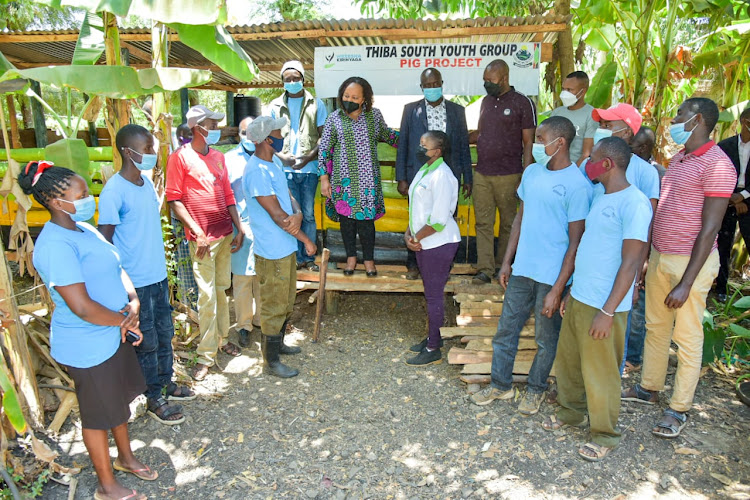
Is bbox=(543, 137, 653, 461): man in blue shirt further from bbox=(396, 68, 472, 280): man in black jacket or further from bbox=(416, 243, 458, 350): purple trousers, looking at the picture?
bbox=(396, 68, 472, 280): man in black jacket

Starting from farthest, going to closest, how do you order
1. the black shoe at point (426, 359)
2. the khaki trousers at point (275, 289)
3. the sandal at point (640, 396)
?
the black shoe at point (426, 359), the khaki trousers at point (275, 289), the sandal at point (640, 396)

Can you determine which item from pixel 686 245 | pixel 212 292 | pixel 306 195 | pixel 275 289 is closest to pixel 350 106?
pixel 306 195

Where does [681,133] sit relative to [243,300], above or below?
above

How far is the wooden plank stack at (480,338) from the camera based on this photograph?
4496 mm

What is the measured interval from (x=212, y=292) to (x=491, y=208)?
2841 mm

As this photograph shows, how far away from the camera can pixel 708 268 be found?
3584 mm

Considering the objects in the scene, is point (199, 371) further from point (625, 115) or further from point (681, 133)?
point (681, 133)

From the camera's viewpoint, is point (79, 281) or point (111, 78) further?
point (111, 78)

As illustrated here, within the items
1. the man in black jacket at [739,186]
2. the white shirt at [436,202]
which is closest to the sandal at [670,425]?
the white shirt at [436,202]

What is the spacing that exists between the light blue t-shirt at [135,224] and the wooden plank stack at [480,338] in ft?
8.40

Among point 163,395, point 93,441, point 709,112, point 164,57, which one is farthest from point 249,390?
point 709,112

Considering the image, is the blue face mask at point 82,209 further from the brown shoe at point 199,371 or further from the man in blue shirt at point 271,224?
the brown shoe at point 199,371

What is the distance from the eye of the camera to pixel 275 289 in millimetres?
4469

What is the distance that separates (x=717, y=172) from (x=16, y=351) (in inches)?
187
